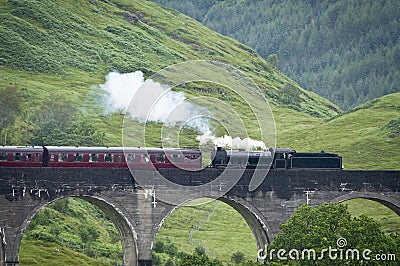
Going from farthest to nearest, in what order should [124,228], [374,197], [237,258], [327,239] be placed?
[237,258], [374,197], [124,228], [327,239]

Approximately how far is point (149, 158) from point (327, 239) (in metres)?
18.4

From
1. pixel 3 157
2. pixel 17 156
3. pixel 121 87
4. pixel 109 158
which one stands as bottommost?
pixel 3 157

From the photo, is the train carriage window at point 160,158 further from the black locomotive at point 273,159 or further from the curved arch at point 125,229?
the curved arch at point 125,229

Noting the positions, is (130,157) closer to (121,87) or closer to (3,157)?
(3,157)

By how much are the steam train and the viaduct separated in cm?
169

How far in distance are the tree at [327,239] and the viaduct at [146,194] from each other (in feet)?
28.5

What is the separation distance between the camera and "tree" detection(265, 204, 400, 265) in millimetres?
60938

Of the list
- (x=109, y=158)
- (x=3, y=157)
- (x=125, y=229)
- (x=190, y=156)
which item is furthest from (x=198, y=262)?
(x=3, y=157)

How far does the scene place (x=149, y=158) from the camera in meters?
73.1

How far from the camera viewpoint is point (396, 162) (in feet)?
485

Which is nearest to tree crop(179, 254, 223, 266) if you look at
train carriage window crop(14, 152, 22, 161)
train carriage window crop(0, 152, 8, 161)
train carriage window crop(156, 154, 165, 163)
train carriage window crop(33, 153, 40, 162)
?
train carriage window crop(156, 154, 165, 163)

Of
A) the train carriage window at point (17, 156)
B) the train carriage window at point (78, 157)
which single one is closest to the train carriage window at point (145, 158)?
the train carriage window at point (78, 157)

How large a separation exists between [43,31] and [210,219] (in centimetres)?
8425

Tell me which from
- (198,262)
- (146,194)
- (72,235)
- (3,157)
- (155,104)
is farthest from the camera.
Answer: (155,104)
